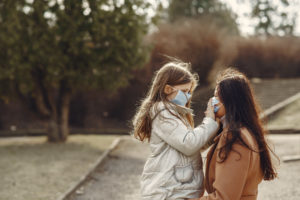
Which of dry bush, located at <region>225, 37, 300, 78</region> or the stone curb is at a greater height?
the stone curb

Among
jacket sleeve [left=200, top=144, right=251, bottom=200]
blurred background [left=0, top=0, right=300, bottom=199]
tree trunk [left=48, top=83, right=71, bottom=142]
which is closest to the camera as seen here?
jacket sleeve [left=200, top=144, right=251, bottom=200]

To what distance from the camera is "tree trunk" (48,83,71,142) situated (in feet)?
40.9

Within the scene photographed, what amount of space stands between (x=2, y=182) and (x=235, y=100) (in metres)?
6.02

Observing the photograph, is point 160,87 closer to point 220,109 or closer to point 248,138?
point 220,109

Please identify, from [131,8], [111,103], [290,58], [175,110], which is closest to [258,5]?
[290,58]

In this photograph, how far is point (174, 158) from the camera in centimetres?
294

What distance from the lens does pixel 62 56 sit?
10930 mm

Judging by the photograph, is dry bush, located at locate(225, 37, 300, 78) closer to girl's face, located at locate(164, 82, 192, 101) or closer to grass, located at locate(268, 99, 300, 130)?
grass, located at locate(268, 99, 300, 130)

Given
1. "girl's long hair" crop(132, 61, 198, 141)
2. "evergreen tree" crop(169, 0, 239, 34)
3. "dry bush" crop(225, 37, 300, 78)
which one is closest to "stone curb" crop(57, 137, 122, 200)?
"girl's long hair" crop(132, 61, 198, 141)

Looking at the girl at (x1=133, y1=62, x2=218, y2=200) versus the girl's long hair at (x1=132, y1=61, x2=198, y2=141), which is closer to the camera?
the girl at (x1=133, y1=62, x2=218, y2=200)

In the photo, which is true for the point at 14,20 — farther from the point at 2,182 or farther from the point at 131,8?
the point at 2,182

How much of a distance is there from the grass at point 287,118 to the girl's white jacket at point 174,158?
10.4 metres

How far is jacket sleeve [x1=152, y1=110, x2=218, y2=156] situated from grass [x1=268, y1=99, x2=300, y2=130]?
34.5 feet

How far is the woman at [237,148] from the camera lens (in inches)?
98.8
